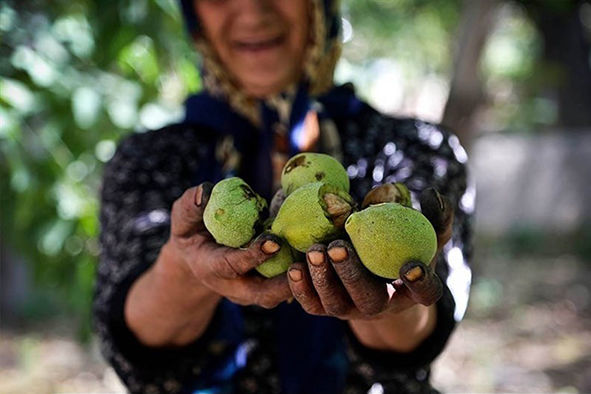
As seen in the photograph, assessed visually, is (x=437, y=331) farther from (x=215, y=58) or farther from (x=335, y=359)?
(x=215, y=58)

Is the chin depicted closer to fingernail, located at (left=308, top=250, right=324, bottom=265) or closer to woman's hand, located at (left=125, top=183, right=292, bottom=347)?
woman's hand, located at (left=125, top=183, right=292, bottom=347)

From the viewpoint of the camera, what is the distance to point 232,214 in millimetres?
1189

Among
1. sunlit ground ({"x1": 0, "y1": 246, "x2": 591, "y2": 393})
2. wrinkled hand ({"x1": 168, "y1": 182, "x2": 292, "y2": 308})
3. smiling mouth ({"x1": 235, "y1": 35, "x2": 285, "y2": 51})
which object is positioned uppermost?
smiling mouth ({"x1": 235, "y1": 35, "x2": 285, "y2": 51})

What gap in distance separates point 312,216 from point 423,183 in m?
Result: 0.55

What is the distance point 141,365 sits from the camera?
1641 mm

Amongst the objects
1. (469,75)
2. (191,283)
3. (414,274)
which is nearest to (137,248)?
(191,283)

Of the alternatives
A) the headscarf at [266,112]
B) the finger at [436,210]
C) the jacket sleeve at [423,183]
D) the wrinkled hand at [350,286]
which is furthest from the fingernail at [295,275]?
the headscarf at [266,112]

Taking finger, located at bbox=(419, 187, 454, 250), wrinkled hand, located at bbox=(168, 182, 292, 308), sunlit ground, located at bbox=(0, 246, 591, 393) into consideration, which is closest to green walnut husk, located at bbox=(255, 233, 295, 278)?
wrinkled hand, located at bbox=(168, 182, 292, 308)

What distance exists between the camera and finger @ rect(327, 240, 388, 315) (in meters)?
1.09

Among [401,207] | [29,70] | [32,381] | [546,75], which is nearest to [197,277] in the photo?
[401,207]

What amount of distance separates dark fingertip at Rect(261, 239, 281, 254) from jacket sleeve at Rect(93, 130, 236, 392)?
0.50m

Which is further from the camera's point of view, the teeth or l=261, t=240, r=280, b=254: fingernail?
the teeth

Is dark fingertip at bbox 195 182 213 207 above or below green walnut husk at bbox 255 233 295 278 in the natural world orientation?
above

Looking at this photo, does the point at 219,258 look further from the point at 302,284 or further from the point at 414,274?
the point at 414,274
